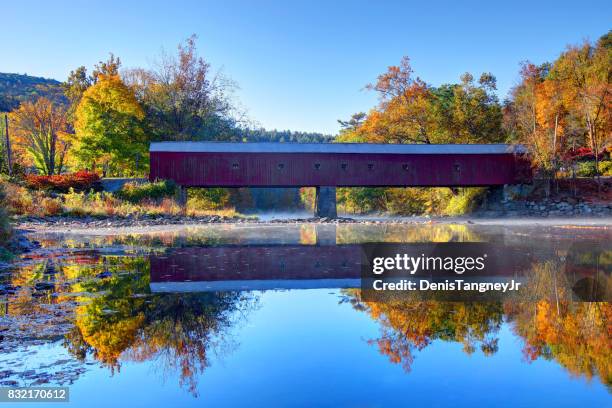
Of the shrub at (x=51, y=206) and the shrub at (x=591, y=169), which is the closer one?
the shrub at (x=51, y=206)

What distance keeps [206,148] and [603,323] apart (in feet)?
92.5

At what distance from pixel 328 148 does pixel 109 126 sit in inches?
647

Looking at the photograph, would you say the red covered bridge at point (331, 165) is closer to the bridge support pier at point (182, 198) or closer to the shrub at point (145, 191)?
the bridge support pier at point (182, 198)

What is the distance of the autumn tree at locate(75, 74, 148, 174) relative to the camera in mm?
38031

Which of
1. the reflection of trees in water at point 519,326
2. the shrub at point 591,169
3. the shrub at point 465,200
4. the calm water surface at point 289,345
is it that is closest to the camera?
the calm water surface at point 289,345

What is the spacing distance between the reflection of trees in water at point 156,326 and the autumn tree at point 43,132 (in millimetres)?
42141

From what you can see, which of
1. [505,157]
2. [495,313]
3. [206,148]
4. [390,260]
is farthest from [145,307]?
[505,157]

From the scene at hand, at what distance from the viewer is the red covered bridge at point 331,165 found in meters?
31.9

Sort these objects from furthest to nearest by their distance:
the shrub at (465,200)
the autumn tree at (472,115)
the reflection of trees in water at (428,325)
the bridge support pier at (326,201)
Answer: the autumn tree at (472,115)
the shrub at (465,200)
the bridge support pier at (326,201)
the reflection of trees in water at (428,325)

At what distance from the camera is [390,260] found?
37.9 feet

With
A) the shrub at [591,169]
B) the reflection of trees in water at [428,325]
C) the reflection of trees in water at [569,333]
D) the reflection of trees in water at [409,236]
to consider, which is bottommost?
the reflection of trees in water at [409,236]

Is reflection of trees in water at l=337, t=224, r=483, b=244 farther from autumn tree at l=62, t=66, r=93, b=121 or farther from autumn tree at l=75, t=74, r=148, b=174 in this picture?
autumn tree at l=62, t=66, r=93, b=121

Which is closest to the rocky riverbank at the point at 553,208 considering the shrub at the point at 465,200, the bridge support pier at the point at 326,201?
the shrub at the point at 465,200

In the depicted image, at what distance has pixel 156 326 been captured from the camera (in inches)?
214
